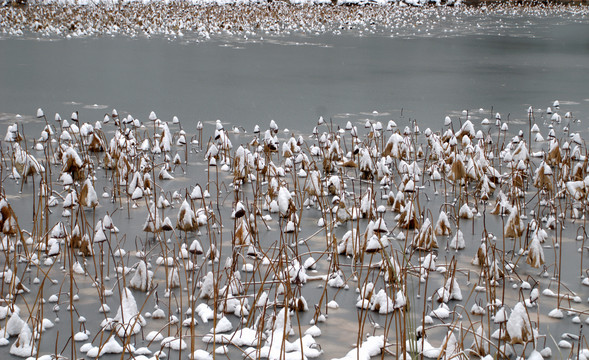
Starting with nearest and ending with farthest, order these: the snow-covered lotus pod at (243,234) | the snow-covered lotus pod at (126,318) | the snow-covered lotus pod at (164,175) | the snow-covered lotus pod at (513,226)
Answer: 1. the snow-covered lotus pod at (126,318)
2. the snow-covered lotus pod at (243,234)
3. the snow-covered lotus pod at (513,226)
4. the snow-covered lotus pod at (164,175)

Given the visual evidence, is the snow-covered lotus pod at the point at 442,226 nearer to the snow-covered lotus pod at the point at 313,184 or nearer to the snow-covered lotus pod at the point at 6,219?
the snow-covered lotus pod at the point at 313,184

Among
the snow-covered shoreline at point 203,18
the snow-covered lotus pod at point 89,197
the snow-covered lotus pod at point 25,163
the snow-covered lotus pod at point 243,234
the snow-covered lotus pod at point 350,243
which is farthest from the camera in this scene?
the snow-covered shoreline at point 203,18

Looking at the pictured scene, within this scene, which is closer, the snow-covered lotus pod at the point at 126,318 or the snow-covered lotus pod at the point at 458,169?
the snow-covered lotus pod at the point at 126,318

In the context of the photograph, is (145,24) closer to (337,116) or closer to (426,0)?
(337,116)

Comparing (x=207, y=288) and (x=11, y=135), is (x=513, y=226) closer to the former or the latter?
(x=207, y=288)

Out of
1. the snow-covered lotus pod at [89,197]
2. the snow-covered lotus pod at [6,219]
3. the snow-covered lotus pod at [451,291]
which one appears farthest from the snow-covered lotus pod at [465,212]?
the snow-covered lotus pod at [6,219]

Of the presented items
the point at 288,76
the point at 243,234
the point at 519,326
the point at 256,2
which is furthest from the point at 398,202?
the point at 256,2

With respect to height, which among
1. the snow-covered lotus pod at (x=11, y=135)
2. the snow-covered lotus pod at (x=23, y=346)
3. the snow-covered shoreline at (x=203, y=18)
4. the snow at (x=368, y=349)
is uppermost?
the snow-covered shoreline at (x=203, y=18)

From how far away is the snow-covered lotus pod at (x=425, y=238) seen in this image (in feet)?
14.6

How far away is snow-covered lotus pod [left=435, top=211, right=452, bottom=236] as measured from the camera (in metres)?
4.75

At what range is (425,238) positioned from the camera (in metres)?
4.47

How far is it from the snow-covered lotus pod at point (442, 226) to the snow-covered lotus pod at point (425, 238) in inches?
9.2

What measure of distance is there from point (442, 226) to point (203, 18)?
20.4m

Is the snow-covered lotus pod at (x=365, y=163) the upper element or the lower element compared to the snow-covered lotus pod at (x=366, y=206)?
upper
